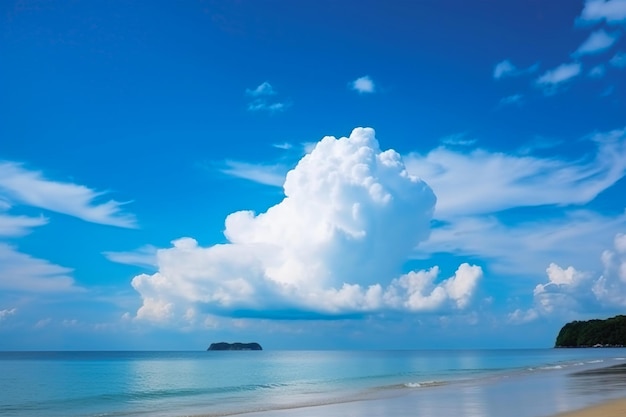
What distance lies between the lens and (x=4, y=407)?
40.5 m

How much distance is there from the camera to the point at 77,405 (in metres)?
42.7

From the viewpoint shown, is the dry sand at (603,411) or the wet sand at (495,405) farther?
the wet sand at (495,405)

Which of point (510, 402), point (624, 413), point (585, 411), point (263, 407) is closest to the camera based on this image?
point (624, 413)

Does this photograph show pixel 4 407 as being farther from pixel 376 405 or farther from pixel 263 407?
pixel 376 405

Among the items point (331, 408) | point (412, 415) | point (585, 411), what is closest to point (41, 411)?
point (331, 408)

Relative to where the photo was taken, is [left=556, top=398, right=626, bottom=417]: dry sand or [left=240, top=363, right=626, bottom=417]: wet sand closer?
[left=556, top=398, right=626, bottom=417]: dry sand

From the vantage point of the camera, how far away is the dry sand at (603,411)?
77.0 feet

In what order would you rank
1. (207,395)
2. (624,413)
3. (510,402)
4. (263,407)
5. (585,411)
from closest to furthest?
1. (624,413)
2. (585,411)
3. (510,402)
4. (263,407)
5. (207,395)

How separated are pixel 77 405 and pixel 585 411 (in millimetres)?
32801

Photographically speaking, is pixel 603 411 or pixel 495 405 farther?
pixel 495 405

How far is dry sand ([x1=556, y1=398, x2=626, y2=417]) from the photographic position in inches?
925

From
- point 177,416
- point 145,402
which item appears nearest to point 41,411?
point 145,402

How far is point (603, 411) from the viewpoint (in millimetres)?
24609

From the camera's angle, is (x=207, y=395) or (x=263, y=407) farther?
(x=207, y=395)
